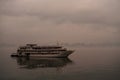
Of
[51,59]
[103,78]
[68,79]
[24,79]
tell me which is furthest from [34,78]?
[51,59]

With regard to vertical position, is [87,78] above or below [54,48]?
below

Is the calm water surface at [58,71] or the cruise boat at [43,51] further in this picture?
the cruise boat at [43,51]

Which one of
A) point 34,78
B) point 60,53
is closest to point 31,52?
point 60,53

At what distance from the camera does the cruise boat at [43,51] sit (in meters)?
24.2

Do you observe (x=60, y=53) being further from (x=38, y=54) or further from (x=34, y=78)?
(x=34, y=78)

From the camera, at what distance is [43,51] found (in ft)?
80.1

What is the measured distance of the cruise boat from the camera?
2422 centimetres

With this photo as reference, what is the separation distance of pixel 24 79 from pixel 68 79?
6.07ft

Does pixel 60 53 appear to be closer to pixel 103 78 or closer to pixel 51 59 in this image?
pixel 51 59

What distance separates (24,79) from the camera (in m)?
12.5

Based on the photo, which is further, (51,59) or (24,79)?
(51,59)

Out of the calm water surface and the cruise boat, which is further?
the cruise boat

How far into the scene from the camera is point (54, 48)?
24281mm

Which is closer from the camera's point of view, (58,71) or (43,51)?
(58,71)
